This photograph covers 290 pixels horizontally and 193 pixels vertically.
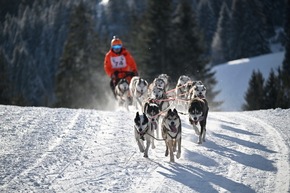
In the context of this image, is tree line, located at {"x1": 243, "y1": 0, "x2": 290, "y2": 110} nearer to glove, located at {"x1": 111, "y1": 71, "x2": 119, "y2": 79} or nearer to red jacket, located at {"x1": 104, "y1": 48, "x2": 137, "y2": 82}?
red jacket, located at {"x1": 104, "y1": 48, "x2": 137, "y2": 82}

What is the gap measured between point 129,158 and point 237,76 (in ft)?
101

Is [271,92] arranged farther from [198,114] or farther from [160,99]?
[198,114]

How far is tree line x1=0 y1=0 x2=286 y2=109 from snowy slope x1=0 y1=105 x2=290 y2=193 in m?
14.6

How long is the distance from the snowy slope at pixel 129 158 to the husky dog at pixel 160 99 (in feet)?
2.71

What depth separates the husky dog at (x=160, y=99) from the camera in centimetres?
947

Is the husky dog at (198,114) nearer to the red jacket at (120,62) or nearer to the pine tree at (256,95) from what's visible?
the red jacket at (120,62)

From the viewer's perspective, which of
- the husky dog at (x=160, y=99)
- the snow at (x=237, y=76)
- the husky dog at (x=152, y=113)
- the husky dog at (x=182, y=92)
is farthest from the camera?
the snow at (x=237, y=76)

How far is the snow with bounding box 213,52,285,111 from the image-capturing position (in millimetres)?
31833

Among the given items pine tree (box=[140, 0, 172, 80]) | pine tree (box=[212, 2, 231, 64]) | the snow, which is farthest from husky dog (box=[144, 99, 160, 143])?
pine tree (box=[212, 2, 231, 64])

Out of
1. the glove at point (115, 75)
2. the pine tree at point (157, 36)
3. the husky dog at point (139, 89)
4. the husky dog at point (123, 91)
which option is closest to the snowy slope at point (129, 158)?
the husky dog at point (139, 89)

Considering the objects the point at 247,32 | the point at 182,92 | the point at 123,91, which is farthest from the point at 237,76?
the point at 182,92

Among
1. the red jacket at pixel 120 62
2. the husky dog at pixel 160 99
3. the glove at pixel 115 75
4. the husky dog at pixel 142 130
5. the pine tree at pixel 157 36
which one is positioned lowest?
the husky dog at pixel 142 130

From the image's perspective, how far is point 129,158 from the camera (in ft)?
23.8

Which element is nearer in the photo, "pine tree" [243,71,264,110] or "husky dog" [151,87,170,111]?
"husky dog" [151,87,170,111]
